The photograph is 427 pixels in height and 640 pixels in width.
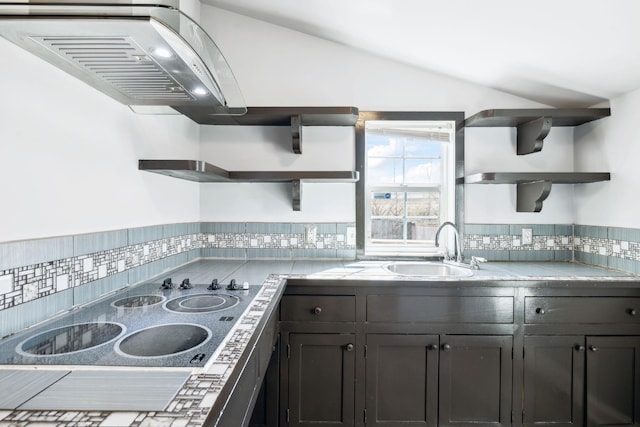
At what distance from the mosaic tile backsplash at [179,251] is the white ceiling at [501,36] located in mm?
972

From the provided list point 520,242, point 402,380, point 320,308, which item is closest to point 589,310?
point 520,242

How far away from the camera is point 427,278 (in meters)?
1.88

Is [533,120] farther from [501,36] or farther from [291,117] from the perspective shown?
[291,117]

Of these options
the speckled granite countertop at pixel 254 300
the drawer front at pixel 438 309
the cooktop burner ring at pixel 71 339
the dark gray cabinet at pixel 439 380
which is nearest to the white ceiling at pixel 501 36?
the speckled granite countertop at pixel 254 300

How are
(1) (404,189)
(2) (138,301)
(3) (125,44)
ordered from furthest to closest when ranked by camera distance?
1. (1) (404,189)
2. (2) (138,301)
3. (3) (125,44)

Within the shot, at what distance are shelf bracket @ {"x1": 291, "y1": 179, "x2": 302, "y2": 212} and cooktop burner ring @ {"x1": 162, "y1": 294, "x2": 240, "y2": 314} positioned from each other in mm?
992

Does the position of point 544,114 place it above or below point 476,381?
above

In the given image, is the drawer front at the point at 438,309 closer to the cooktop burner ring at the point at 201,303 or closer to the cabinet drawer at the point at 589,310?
the cabinet drawer at the point at 589,310

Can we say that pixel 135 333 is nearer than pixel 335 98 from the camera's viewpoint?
Yes

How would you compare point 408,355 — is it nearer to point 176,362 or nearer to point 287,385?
point 287,385

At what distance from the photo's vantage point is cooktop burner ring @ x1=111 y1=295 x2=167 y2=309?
1.34m

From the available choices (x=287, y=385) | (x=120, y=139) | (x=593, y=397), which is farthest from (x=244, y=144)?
(x=593, y=397)

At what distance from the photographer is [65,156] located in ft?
4.10

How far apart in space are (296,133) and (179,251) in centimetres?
110
